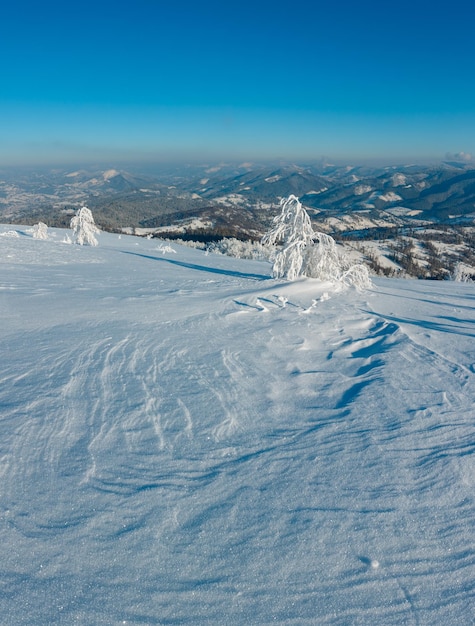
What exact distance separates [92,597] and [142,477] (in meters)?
1.13

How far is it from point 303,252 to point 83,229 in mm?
18522

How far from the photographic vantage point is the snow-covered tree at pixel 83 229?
83.7 ft

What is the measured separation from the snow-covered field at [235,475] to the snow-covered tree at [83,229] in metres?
19.7

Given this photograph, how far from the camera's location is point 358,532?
2930 millimetres

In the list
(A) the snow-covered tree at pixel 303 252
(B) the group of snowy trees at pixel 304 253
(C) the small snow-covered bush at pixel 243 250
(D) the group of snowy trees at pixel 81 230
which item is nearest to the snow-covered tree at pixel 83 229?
(D) the group of snowy trees at pixel 81 230

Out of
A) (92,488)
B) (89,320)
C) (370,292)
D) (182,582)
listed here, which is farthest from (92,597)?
(370,292)

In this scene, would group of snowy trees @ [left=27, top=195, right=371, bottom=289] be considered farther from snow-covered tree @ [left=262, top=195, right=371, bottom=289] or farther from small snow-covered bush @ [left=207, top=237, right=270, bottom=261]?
small snow-covered bush @ [left=207, top=237, right=270, bottom=261]

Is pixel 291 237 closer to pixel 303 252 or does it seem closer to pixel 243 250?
pixel 303 252

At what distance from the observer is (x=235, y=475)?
3.52 m

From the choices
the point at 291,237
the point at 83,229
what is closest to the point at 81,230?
the point at 83,229

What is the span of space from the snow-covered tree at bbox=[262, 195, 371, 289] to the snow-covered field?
515 cm

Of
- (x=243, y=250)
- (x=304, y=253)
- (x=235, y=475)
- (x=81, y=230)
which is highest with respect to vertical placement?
(x=81, y=230)

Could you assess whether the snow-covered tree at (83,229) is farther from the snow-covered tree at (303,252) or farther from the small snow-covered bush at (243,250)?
the snow-covered tree at (303,252)

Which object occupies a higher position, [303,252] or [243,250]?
[303,252]
